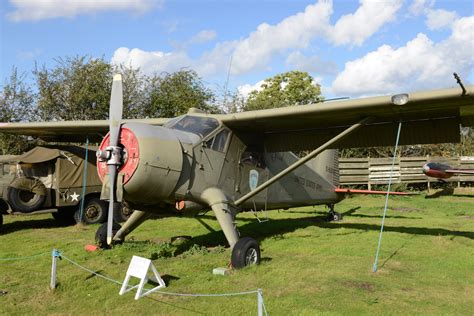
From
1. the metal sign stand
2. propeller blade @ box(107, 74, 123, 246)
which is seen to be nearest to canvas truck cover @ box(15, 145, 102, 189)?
propeller blade @ box(107, 74, 123, 246)

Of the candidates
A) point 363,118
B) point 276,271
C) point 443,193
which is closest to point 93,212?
point 276,271

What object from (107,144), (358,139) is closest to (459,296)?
(358,139)

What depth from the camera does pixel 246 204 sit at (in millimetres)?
9352

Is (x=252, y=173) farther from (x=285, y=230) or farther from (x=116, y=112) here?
(x=116, y=112)

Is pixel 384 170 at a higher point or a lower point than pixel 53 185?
higher

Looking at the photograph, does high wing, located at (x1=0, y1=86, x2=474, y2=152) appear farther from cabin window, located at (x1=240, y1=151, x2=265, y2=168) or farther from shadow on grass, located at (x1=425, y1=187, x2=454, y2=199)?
shadow on grass, located at (x1=425, y1=187, x2=454, y2=199)

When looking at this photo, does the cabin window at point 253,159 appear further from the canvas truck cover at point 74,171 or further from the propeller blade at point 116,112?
the canvas truck cover at point 74,171

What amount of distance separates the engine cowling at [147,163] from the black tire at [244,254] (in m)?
1.49

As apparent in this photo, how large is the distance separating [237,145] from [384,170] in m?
15.9

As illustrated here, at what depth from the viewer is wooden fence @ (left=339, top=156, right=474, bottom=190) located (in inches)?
888

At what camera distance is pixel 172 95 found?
2514 cm

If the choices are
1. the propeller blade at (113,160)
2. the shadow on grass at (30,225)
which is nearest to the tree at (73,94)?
the shadow on grass at (30,225)

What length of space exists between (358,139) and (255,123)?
2454 mm

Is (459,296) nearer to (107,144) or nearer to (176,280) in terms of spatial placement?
(176,280)
